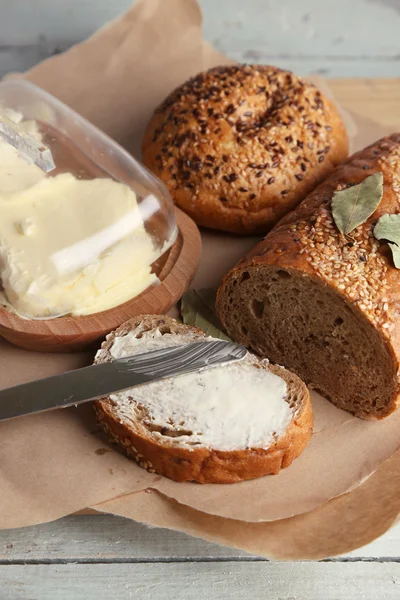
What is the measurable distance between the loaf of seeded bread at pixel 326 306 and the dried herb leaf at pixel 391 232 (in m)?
0.03

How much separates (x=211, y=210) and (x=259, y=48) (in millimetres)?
2340

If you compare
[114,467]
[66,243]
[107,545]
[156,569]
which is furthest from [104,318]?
[156,569]

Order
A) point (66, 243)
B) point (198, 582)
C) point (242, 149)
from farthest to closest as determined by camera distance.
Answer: point (242, 149)
point (66, 243)
point (198, 582)

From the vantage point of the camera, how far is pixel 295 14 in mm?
5305

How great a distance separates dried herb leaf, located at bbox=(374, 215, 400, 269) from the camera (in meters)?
2.88

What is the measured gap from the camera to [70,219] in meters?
3.02

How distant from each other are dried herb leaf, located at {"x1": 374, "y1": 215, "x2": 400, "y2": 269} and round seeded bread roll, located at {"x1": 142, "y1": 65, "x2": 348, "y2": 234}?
753 mm

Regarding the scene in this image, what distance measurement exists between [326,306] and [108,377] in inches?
34.7

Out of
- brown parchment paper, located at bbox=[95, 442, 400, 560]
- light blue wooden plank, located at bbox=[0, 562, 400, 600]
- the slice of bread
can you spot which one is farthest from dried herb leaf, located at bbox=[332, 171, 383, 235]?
light blue wooden plank, located at bbox=[0, 562, 400, 600]

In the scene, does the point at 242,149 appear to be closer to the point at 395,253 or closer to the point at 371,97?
the point at 395,253

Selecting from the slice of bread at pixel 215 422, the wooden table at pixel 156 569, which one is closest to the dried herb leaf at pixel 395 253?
the slice of bread at pixel 215 422

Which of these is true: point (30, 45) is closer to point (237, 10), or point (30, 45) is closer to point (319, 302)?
point (237, 10)

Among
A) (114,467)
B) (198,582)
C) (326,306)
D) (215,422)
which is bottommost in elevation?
(198,582)

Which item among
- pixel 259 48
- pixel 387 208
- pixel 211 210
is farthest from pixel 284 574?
pixel 259 48
